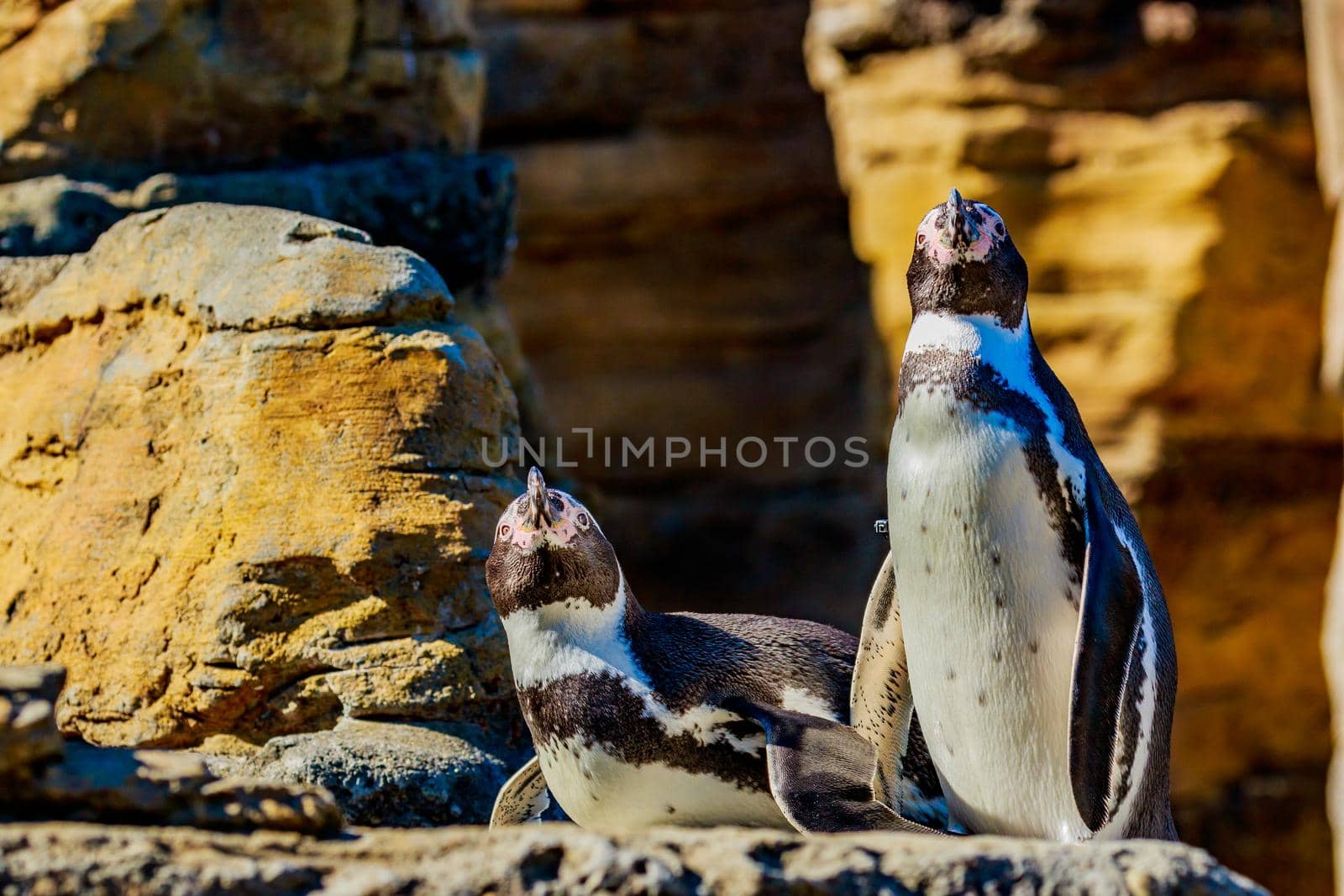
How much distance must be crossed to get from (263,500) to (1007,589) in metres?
1.64

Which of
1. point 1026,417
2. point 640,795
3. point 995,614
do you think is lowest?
point 640,795

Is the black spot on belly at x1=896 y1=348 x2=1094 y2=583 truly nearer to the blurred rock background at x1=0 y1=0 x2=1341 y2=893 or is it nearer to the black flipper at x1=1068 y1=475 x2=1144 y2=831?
the black flipper at x1=1068 y1=475 x2=1144 y2=831

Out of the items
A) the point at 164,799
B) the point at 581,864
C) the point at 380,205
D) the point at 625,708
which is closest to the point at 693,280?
the point at 380,205

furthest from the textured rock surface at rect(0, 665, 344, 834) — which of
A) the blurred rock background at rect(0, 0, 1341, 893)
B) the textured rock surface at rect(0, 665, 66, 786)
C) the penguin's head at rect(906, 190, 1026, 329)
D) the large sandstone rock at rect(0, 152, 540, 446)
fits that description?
the large sandstone rock at rect(0, 152, 540, 446)

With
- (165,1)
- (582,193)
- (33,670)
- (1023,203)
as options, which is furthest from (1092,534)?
(582,193)

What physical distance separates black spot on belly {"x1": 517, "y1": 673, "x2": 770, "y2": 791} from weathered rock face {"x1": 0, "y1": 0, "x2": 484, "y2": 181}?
245cm

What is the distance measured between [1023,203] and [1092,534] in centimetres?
532

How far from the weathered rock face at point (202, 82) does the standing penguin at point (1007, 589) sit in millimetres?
2521

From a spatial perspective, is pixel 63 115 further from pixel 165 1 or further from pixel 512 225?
pixel 512 225

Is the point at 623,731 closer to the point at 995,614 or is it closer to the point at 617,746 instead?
the point at 617,746

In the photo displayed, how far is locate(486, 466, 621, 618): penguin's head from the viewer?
297 cm

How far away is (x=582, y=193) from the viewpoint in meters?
10.1

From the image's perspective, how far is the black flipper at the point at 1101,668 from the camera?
2719 mm

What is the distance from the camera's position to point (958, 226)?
291cm
